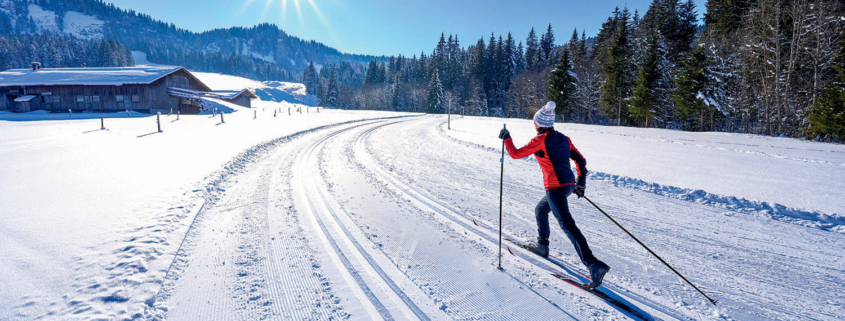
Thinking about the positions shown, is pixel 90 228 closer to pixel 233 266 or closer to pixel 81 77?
pixel 233 266

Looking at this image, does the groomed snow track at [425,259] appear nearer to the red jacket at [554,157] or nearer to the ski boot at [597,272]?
the ski boot at [597,272]

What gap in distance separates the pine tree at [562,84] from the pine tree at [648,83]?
11.0 m

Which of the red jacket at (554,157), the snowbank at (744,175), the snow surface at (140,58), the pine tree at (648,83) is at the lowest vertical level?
the snowbank at (744,175)

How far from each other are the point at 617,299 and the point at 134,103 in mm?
45230

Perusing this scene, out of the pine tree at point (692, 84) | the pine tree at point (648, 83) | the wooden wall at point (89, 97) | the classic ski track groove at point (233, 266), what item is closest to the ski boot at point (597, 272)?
the classic ski track groove at point (233, 266)

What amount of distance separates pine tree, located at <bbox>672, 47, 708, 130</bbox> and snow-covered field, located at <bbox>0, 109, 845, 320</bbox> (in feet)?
60.6

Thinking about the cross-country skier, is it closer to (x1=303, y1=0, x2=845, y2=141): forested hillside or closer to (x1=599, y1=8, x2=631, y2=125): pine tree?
(x1=303, y1=0, x2=845, y2=141): forested hillside

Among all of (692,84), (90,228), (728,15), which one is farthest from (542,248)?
(728,15)

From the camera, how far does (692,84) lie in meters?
23.5

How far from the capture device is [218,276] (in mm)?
3250

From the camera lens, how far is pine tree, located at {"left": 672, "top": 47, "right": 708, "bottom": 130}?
75.0ft

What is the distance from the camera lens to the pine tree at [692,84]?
22.9 metres

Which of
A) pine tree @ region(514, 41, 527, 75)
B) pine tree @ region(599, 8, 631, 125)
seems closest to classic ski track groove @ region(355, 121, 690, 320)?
pine tree @ region(599, 8, 631, 125)

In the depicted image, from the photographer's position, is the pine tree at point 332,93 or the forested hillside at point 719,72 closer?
the forested hillside at point 719,72
